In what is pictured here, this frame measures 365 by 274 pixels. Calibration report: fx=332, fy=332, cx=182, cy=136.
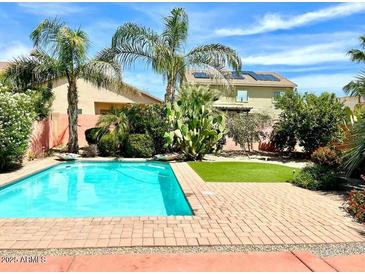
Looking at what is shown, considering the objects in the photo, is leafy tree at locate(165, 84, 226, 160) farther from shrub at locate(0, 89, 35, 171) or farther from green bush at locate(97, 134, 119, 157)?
shrub at locate(0, 89, 35, 171)

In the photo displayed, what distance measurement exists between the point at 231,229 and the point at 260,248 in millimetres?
965

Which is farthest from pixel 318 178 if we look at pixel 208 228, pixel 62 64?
pixel 62 64

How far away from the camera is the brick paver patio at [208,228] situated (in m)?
5.27

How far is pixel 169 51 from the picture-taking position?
1895 centimetres

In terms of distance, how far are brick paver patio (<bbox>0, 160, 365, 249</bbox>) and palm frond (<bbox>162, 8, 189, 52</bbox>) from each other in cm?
1332

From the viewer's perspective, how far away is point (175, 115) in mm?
18266

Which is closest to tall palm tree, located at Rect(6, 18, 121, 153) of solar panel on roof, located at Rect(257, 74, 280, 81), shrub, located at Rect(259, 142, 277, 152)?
shrub, located at Rect(259, 142, 277, 152)

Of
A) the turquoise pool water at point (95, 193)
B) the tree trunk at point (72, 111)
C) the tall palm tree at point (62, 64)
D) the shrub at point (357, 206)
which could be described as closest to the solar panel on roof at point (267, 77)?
the tall palm tree at point (62, 64)

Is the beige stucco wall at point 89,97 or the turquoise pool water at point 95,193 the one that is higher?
the beige stucco wall at point 89,97

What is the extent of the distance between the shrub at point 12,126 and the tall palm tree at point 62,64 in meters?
4.92

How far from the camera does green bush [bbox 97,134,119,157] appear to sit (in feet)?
65.1

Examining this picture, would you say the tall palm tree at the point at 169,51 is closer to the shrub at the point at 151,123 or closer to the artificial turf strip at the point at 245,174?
the shrub at the point at 151,123

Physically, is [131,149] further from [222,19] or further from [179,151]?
[222,19]

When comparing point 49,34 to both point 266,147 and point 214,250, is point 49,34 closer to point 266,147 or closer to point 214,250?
point 266,147
